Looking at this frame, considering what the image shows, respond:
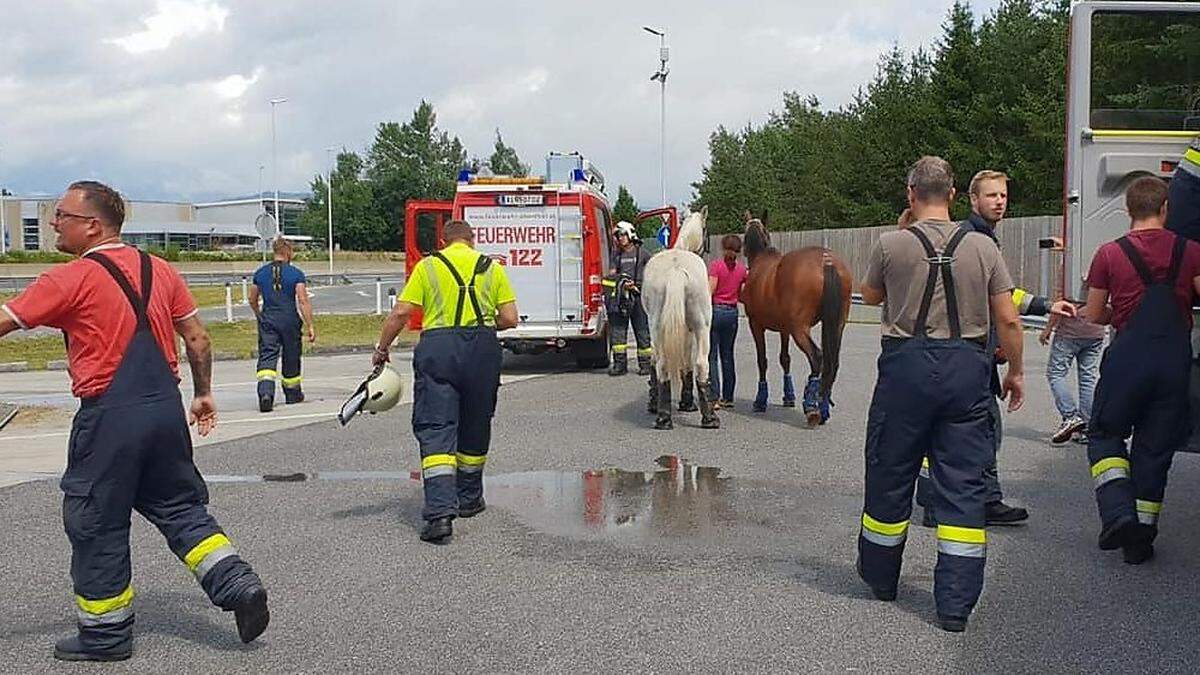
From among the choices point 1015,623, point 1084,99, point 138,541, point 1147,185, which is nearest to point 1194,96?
point 1084,99

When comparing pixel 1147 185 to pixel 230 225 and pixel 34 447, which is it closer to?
pixel 34 447

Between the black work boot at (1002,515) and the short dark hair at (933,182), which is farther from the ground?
the short dark hair at (933,182)

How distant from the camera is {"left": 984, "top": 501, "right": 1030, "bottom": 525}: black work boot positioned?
7.02 m

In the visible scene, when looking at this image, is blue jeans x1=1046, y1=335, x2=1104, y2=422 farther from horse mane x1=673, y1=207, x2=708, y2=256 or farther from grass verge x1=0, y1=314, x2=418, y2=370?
grass verge x1=0, y1=314, x2=418, y2=370

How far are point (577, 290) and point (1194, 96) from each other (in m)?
8.84

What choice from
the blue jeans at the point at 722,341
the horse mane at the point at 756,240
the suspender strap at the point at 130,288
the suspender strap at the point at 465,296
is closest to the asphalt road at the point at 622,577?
the suspender strap at the point at 465,296

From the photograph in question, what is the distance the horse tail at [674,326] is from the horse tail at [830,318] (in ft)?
4.21

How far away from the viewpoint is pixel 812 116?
5938 centimetres

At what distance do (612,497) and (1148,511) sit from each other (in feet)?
10.9

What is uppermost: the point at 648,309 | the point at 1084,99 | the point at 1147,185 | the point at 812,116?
the point at 812,116

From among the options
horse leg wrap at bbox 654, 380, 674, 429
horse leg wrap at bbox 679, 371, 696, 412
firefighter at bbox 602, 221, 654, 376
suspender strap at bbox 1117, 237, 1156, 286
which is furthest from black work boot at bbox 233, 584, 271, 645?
firefighter at bbox 602, 221, 654, 376

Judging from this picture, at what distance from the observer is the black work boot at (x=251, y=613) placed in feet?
16.2

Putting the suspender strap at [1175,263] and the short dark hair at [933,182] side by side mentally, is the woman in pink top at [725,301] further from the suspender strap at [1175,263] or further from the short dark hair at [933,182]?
the short dark hair at [933,182]

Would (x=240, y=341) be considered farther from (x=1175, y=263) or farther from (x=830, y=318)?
(x=1175, y=263)
